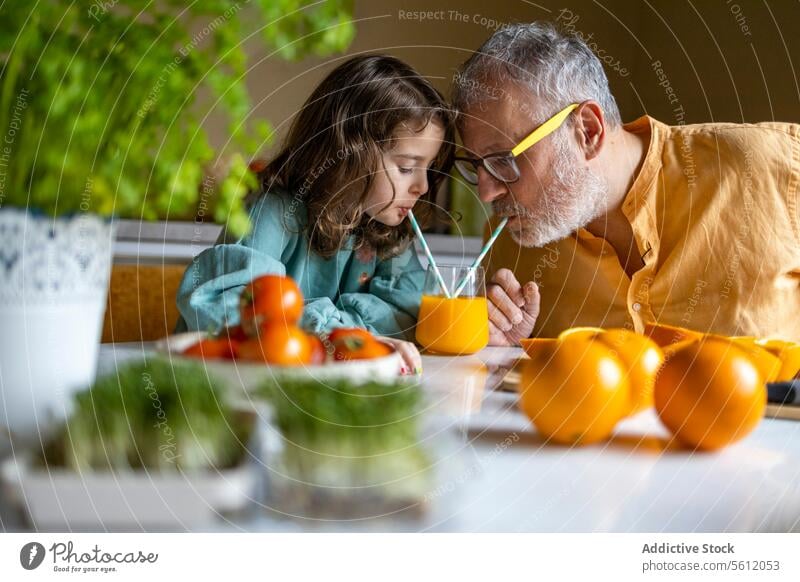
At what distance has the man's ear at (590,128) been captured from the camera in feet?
2.80

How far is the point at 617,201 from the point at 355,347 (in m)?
0.66

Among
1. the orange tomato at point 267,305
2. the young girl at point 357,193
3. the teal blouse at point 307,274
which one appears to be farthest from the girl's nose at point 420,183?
the orange tomato at point 267,305

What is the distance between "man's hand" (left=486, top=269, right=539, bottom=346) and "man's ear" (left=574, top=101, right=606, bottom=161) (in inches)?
6.7

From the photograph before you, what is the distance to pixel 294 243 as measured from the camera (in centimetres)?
88

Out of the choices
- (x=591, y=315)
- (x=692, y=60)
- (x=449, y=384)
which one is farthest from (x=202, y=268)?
(x=692, y=60)

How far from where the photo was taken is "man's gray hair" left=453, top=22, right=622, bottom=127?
810 mm
